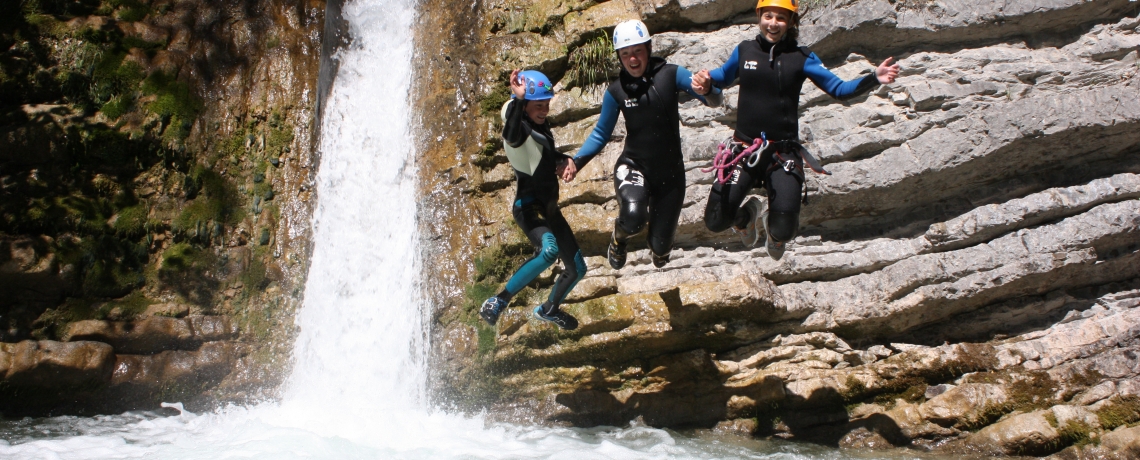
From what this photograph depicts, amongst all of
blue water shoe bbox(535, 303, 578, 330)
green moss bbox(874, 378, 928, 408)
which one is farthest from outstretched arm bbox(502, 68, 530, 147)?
green moss bbox(874, 378, 928, 408)

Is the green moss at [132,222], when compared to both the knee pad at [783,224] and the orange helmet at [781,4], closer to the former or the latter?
the knee pad at [783,224]

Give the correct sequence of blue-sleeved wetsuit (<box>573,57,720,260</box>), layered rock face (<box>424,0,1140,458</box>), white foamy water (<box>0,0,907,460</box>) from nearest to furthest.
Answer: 1. blue-sleeved wetsuit (<box>573,57,720,260</box>)
2. layered rock face (<box>424,0,1140,458</box>)
3. white foamy water (<box>0,0,907,460</box>)

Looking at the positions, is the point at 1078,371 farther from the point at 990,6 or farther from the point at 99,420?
the point at 99,420

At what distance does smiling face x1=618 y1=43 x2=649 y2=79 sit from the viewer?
6164 mm

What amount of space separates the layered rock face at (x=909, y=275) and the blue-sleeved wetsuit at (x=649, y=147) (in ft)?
4.61

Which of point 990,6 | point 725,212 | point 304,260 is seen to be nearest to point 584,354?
point 725,212

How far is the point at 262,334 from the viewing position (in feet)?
34.0

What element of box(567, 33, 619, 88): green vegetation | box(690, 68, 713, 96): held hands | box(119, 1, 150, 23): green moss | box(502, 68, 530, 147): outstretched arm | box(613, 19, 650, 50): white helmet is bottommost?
box(502, 68, 530, 147): outstretched arm

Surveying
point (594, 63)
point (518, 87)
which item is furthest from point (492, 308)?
point (594, 63)

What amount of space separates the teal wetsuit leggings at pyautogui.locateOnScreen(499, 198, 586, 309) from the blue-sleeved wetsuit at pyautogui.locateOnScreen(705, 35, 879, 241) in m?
1.79

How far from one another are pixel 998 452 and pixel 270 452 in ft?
21.2

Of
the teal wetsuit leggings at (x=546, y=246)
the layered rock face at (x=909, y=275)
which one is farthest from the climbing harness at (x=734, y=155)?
the layered rock face at (x=909, y=275)

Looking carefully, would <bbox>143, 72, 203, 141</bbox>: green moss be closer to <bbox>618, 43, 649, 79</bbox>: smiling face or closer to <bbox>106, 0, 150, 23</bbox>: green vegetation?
<bbox>106, 0, 150, 23</bbox>: green vegetation

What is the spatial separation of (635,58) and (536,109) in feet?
3.18
